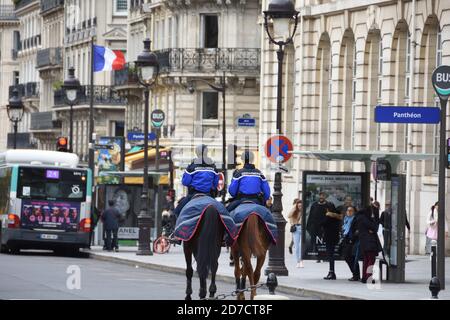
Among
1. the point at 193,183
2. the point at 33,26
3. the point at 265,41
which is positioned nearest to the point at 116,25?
the point at 33,26

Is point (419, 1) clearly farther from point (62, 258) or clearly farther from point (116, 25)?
point (116, 25)

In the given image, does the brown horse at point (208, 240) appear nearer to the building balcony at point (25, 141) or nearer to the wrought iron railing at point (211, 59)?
the wrought iron railing at point (211, 59)

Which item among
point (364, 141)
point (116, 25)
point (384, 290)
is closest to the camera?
point (384, 290)

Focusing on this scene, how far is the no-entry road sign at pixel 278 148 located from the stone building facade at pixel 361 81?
9209mm

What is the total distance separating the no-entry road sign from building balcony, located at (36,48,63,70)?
76.8m

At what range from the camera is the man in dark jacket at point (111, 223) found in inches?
2056

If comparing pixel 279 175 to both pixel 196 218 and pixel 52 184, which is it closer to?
pixel 196 218

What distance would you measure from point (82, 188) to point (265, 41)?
13.2 metres

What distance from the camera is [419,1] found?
4812cm

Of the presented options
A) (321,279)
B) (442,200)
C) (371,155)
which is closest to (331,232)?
(321,279)

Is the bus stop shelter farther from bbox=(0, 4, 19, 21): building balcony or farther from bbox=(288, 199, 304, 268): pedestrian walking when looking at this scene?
bbox=(0, 4, 19, 21): building balcony

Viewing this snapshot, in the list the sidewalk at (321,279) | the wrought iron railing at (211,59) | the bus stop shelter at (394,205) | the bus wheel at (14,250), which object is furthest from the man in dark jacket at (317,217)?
the wrought iron railing at (211,59)

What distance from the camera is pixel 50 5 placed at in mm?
117438

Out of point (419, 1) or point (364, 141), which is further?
point (364, 141)
